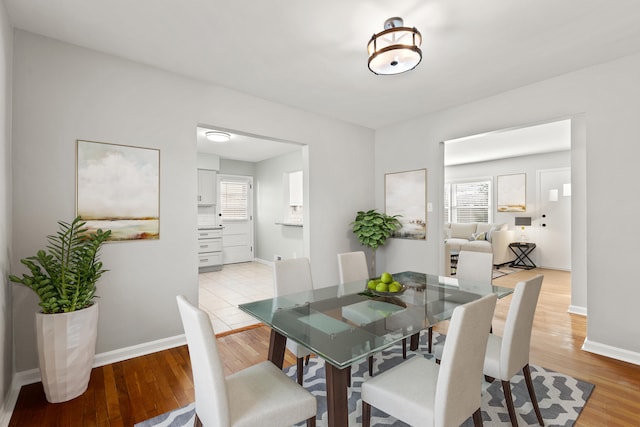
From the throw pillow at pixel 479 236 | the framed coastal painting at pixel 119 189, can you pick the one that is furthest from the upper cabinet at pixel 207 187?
the throw pillow at pixel 479 236

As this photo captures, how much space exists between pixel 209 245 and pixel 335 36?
5430mm

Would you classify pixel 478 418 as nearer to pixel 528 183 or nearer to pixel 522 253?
pixel 522 253

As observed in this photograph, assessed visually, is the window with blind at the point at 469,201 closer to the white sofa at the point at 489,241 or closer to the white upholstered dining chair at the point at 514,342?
the white sofa at the point at 489,241

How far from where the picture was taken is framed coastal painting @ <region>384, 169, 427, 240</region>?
4.29 meters

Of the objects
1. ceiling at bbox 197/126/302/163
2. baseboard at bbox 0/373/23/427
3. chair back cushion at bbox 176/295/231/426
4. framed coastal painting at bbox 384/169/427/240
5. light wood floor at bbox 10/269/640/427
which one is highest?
ceiling at bbox 197/126/302/163

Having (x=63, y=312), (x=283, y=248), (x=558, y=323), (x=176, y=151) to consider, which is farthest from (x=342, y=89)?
(x=283, y=248)

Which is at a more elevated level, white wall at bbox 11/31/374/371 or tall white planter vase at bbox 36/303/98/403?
white wall at bbox 11/31/374/371

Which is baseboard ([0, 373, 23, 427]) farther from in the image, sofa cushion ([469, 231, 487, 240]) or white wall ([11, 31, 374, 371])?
sofa cushion ([469, 231, 487, 240])

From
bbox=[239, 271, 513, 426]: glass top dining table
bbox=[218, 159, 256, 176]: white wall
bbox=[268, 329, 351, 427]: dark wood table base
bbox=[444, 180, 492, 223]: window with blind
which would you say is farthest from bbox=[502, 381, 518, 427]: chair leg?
bbox=[444, 180, 492, 223]: window with blind

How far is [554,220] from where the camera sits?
22.7ft

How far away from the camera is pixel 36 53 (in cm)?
236

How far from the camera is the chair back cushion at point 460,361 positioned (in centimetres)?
126

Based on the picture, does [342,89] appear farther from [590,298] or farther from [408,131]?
[590,298]

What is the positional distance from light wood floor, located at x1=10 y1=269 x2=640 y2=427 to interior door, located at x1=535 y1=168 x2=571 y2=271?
4.13 metres
